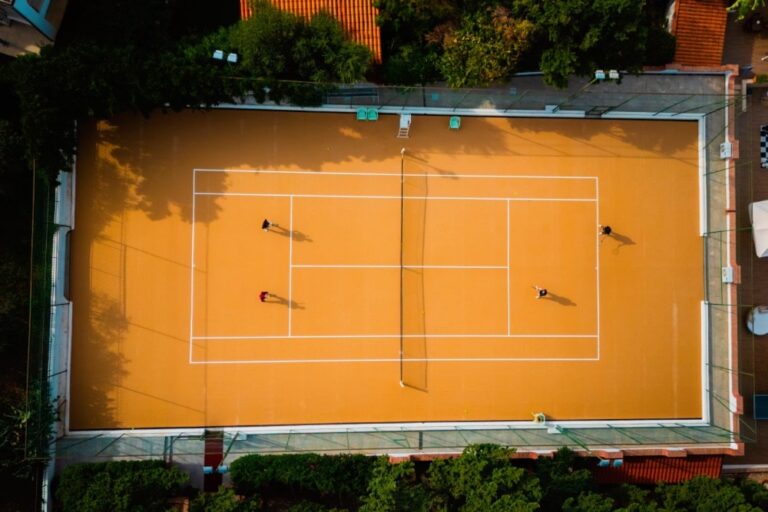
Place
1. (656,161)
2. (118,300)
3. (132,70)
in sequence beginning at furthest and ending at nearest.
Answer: (656,161)
(118,300)
(132,70)

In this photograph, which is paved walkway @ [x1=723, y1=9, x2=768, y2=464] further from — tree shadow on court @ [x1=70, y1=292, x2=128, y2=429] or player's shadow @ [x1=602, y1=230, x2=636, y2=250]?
tree shadow on court @ [x1=70, y1=292, x2=128, y2=429]

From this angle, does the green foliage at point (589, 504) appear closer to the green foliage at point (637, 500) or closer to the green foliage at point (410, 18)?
the green foliage at point (637, 500)

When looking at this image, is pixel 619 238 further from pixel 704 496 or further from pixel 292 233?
pixel 292 233

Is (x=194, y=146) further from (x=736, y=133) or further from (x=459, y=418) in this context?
(x=736, y=133)

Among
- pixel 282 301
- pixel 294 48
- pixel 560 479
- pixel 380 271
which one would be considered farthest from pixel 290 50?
pixel 560 479

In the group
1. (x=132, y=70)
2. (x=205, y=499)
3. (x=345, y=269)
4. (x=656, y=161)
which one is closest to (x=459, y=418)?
(x=345, y=269)

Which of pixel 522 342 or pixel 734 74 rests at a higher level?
pixel 734 74
